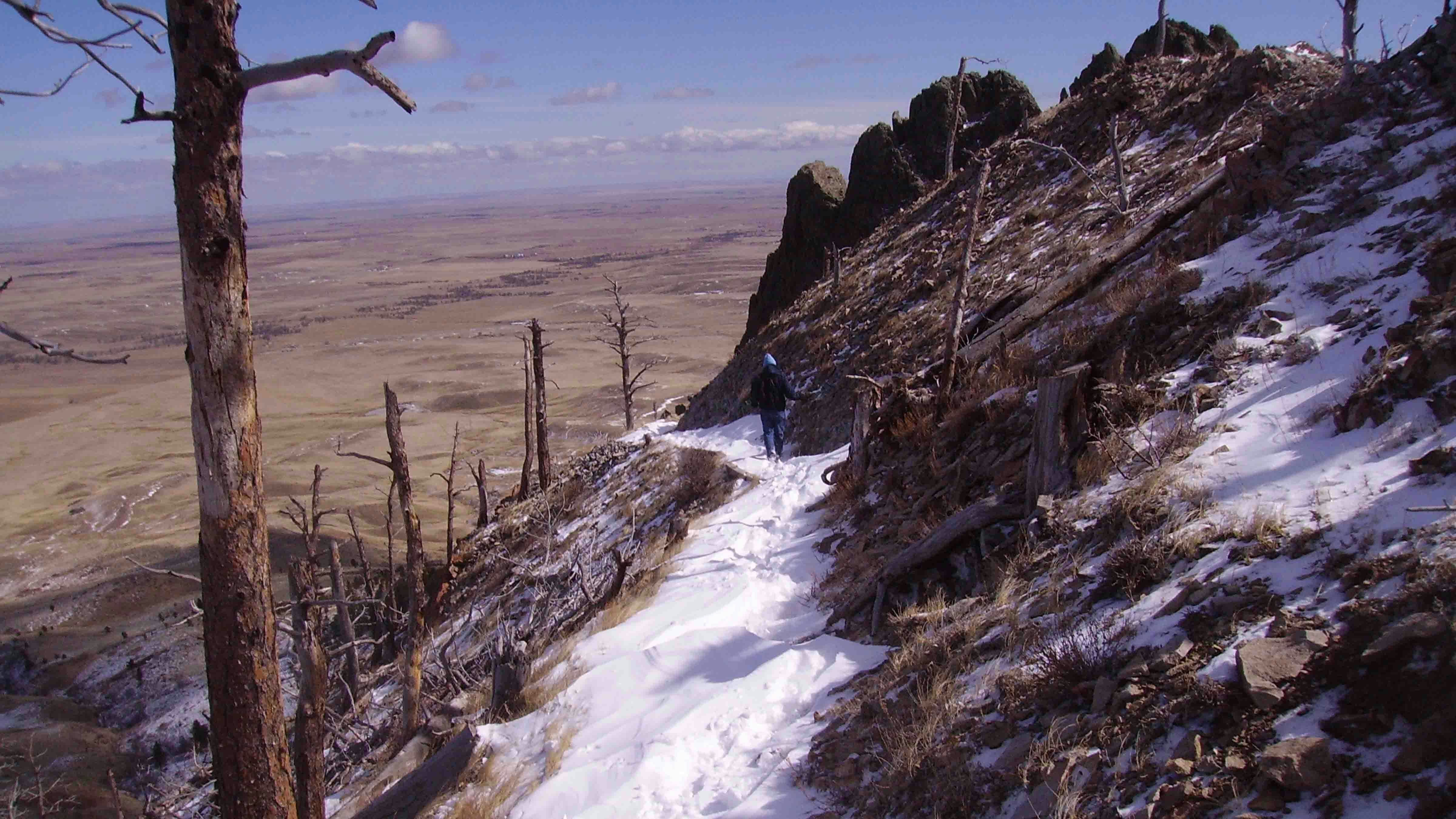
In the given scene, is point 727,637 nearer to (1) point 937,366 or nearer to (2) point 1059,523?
(2) point 1059,523

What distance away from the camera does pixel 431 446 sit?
53.1 meters

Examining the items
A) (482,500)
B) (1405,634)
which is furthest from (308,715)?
(482,500)

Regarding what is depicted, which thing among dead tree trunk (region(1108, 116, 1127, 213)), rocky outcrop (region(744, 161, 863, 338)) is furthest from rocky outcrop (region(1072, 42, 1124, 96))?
dead tree trunk (region(1108, 116, 1127, 213))

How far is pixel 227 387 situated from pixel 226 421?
0.16m

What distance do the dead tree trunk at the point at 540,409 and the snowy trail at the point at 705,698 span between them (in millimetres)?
13199

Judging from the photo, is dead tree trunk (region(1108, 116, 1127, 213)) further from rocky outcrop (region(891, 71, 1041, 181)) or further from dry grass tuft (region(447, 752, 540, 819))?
rocky outcrop (region(891, 71, 1041, 181))

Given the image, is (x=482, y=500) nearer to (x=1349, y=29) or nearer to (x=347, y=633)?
(x=347, y=633)

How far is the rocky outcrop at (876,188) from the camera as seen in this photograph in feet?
99.2

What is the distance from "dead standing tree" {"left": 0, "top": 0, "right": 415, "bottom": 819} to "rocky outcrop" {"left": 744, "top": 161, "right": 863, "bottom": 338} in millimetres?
26395

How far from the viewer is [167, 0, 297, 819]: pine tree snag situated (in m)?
3.48

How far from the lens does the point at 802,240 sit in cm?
3172

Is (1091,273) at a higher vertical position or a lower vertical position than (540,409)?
higher

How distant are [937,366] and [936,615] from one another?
14.8 feet

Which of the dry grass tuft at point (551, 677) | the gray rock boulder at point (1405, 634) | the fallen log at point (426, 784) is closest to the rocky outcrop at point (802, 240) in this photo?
the dry grass tuft at point (551, 677)
